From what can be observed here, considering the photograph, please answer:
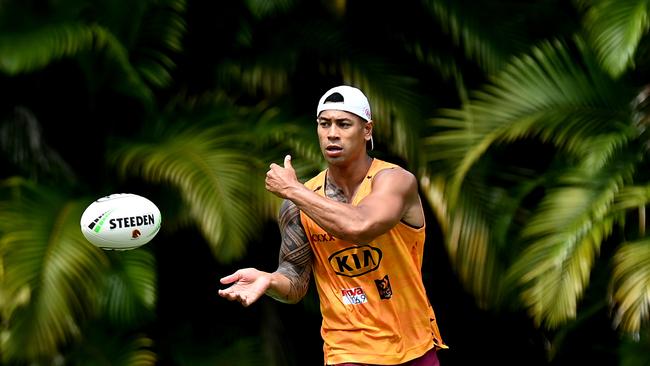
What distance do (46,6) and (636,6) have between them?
4.38 metres

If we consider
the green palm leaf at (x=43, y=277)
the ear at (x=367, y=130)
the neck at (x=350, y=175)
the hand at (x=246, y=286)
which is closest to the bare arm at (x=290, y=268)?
the hand at (x=246, y=286)

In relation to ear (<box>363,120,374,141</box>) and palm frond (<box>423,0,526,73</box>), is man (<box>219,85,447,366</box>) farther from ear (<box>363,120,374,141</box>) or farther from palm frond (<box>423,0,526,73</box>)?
palm frond (<box>423,0,526,73</box>)

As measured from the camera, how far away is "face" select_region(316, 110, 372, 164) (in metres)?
5.88

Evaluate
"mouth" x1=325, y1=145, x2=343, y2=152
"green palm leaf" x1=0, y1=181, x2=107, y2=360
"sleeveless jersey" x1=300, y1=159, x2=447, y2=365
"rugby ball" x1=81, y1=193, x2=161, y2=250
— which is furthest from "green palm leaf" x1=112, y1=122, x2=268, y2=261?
"mouth" x1=325, y1=145, x2=343, y2=152

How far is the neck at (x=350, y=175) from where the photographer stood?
5.99 meters

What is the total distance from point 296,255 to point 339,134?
582 millimetres

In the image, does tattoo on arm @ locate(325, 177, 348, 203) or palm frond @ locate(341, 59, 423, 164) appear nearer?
tattoo on arm @ locate(325, 177, 348, 203)

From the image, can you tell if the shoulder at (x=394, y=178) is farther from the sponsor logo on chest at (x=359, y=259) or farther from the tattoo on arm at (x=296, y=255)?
the tattoo on arm at (x=296, y=255)

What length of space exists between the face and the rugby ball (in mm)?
1231

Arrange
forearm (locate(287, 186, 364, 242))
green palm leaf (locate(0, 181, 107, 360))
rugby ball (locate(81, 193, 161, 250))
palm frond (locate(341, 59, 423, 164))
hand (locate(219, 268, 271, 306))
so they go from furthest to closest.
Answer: palm frond (locate(341, 59, 423, 164)) → green palm leaf (locate(0, 181, 107, 360)) → rugby ball (locate(81, 193, 161, 250)) → forearm (locate(287, 186, 364, 242)) → hand (locate(219, 268, 271, 306))

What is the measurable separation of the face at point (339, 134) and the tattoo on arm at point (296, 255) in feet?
1.15

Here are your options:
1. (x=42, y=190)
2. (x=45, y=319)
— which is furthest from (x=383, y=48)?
(x=45, y=319)

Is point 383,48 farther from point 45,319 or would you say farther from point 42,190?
point 45,319

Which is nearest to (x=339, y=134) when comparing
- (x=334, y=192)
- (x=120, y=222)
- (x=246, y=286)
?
Result: (x=334, y=192)
